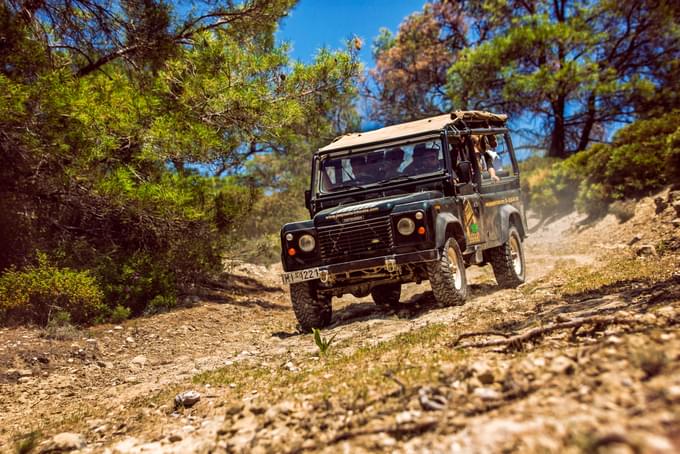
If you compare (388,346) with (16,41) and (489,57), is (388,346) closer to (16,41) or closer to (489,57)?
(16,41)

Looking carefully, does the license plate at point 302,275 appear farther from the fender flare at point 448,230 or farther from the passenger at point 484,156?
the passenger at point 484,156

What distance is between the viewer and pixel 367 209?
760cm

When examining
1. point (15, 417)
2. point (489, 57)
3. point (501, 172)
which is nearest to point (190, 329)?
point (15, 417)

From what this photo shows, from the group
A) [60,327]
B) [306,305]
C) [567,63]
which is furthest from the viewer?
[567,63]

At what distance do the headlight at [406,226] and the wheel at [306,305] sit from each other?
1.41m

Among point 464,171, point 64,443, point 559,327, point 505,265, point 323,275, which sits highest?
point 464,171

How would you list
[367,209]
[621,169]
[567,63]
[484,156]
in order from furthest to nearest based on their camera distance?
1. [567,63]
2. [621,169]
3. [484,156]
4. [367,209]

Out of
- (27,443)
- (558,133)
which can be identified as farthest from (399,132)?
(558,133)

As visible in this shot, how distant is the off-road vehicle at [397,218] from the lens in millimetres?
7531

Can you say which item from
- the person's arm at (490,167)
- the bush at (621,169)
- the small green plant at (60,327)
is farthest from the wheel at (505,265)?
the small green plant at (60,327)

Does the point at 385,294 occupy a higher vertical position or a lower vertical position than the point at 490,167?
lower

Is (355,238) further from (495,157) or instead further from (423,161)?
(495,157)

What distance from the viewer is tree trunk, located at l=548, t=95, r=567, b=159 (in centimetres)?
2269

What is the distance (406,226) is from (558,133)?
1778 cm
